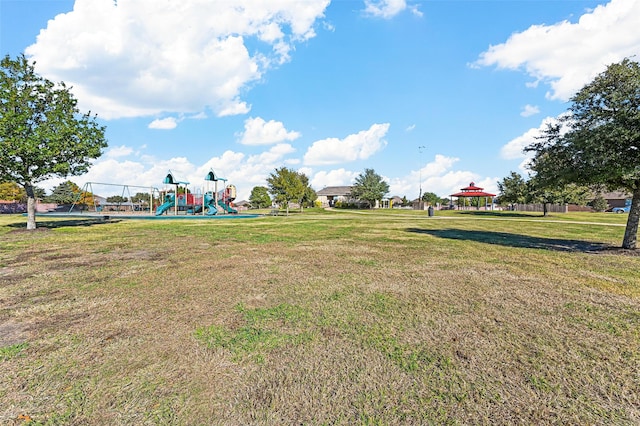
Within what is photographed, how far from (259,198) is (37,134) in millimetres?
62012

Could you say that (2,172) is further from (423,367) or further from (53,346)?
(423,367)

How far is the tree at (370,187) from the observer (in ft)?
212

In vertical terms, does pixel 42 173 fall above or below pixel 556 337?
above

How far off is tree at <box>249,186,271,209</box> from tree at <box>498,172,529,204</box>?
50.7 metres

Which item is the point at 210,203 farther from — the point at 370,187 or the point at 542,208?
the point at 542,208

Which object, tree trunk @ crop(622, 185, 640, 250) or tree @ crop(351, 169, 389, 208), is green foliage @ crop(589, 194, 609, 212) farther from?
tree trunk @ crop(622, 185, 640, 250)

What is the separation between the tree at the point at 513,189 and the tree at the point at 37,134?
45707 millimetres

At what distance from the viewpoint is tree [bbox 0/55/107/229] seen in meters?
14.1

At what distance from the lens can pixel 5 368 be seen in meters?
2.98

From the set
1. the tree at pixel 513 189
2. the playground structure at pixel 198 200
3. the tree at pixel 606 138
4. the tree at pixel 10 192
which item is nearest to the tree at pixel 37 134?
the playground structure at pixel 198 200

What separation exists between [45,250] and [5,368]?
900 centimetres

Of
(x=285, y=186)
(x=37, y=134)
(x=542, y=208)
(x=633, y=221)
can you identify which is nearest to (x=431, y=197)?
(x=542, y=208)

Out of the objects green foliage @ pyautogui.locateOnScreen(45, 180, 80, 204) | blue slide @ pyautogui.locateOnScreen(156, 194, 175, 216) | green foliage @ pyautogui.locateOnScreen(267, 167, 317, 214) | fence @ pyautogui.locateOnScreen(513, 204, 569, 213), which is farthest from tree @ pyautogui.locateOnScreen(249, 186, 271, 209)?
fence @ pyautogui.locateOnScreen(513, 204, 569, 213)

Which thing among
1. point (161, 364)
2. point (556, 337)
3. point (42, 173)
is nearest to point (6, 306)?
point (161, 364)
